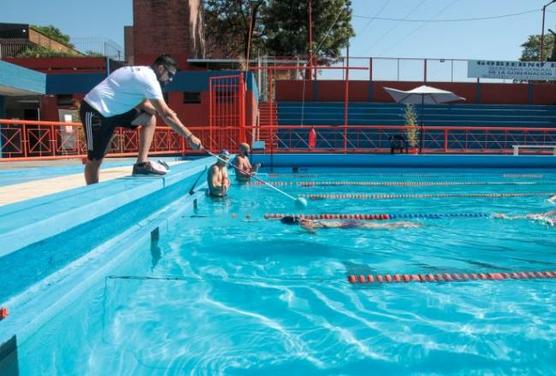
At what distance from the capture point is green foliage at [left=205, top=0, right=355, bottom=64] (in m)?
29.9

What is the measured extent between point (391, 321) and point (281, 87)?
22.8 m

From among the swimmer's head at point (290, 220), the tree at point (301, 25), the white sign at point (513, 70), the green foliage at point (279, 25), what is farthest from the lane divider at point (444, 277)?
the tree at point (301, 25)

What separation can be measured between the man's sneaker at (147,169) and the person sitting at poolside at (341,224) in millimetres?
1669

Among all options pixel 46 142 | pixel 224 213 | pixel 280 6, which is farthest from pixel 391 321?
pixel 280 6

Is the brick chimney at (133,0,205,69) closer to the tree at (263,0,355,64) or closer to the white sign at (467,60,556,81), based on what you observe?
the tree at (263,0,355,64)

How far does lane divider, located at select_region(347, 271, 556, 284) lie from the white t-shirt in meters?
2.35

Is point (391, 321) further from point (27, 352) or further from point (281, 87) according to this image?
point (281, 87)

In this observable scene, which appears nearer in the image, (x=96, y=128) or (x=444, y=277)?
(x=444, y=277)

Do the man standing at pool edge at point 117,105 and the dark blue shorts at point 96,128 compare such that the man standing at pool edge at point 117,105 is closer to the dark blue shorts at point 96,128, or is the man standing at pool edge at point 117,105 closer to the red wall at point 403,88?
the dark blue shorts at point 96,128

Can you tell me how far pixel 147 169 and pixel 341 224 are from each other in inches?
91.8

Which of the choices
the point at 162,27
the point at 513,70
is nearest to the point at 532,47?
the point at 513,70

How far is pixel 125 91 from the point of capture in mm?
4391

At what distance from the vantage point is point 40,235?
2457 mm

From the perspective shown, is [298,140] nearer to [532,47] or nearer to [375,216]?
[375,216]
